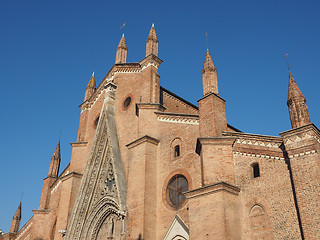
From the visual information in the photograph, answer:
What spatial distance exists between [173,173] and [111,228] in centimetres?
399

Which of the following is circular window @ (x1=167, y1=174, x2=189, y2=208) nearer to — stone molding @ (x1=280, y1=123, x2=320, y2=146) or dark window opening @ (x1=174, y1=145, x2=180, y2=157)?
dark window opening @ (x1=174, y1=145, x2=180, y2=157)

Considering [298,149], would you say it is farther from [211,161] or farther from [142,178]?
[142,178]

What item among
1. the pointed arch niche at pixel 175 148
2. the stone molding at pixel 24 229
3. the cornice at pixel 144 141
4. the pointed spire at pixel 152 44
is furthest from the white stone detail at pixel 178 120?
Answer: the stone molding at pixel 24 229

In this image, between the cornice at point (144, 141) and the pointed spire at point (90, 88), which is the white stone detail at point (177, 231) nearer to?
the cornice at point (144, 141)

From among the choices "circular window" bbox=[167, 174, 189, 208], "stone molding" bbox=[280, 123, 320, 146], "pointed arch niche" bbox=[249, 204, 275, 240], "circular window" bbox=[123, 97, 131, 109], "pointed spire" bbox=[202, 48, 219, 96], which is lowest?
"pointed arch niche" bbox=[249, 204, 275, 240]

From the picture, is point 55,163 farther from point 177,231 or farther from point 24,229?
point 177,231

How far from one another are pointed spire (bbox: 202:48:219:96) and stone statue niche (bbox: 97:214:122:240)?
679cm

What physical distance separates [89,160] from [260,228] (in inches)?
431

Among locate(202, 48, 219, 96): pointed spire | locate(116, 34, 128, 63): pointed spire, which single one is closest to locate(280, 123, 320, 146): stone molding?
locate(202, 48, 219, 96): pointed spire

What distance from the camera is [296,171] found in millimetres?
10516

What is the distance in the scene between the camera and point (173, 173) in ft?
47.3

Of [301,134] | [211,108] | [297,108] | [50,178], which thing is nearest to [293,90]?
[297,108]

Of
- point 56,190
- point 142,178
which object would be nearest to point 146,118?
point 142,178

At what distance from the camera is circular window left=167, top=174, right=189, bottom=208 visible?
13.7 m
